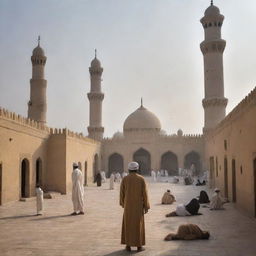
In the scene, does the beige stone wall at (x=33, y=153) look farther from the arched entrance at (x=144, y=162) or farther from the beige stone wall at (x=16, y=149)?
the arched entrance at (x=144, y=162)

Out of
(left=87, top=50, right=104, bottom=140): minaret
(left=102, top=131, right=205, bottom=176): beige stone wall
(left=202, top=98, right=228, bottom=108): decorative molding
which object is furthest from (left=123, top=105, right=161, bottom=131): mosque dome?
(left=202, top=98, right=228, bottom=108): decorative molding

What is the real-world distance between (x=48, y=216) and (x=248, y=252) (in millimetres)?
5401

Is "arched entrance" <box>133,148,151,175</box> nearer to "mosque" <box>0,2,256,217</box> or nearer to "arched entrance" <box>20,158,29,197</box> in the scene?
"mosque" <box>0,2,256,217</box>

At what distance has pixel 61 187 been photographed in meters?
16.2

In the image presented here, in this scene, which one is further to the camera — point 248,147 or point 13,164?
point 13,164

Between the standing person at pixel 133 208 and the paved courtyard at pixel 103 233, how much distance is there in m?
0.19

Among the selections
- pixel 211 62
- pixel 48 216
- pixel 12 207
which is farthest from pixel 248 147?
pixel 211 62

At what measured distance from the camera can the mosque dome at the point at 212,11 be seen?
25.0 m

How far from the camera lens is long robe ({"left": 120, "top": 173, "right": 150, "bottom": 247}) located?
5566 millimetres

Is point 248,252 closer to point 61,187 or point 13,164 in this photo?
point 13,164

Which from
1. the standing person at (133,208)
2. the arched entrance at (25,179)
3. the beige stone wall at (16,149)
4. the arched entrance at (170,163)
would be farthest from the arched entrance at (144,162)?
the standing person at (133,208)

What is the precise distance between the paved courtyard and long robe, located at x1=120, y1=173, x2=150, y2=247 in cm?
21

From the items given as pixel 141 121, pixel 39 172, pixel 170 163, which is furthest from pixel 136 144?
pixel 39 172

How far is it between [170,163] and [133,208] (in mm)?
28163
